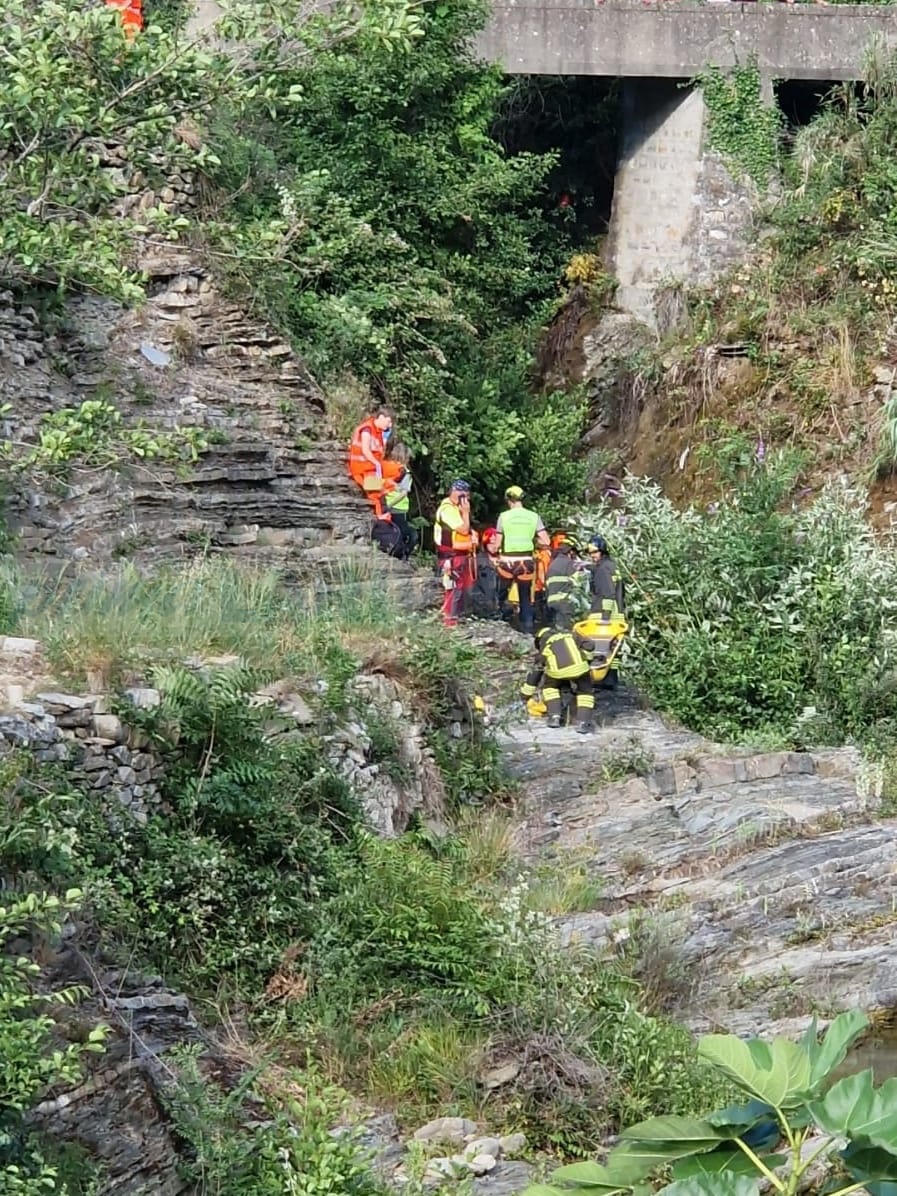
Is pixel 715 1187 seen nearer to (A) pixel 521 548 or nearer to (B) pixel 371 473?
(A) pixel 521 548

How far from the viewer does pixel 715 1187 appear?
557 cm

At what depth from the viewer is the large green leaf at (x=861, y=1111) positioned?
563 centimetres

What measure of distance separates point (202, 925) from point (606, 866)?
3.93 metres

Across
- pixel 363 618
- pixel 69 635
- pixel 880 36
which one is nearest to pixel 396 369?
pixel 363 618

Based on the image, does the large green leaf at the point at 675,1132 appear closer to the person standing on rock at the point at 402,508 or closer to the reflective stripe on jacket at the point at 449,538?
the reflective stripe on jacket at the point at 449,538

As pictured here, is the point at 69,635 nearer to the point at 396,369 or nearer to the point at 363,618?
the point at 363,618

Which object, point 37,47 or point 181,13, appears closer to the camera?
point 37,47

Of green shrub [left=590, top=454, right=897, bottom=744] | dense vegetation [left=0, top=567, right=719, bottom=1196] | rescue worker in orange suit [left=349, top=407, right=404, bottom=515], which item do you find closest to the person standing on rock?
rescue worker in orange suit [left=349, top=407, right=404, bottom=515]

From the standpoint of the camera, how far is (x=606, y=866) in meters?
13.7

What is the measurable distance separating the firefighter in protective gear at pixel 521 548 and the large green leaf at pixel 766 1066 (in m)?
13.1

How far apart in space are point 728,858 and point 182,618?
4471 millimetres

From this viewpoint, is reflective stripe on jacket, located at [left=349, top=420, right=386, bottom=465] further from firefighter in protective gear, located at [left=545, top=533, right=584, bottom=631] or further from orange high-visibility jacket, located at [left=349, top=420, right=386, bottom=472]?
firefighter in protective gear, located at [left=545, top=533, right=584, bottom=631]

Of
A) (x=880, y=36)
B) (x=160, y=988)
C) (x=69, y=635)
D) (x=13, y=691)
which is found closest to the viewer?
(x=160, y=988)

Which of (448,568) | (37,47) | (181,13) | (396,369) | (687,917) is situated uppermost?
(181,13)
